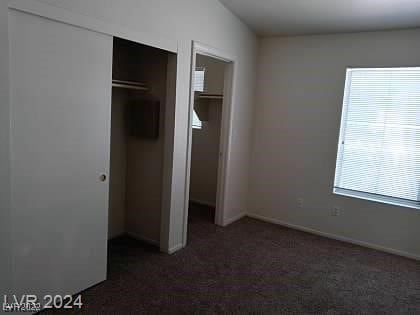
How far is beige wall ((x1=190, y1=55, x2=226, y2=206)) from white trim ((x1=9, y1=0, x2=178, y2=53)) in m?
1.89

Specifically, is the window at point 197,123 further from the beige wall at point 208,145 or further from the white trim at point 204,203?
the white trim at point 204,203

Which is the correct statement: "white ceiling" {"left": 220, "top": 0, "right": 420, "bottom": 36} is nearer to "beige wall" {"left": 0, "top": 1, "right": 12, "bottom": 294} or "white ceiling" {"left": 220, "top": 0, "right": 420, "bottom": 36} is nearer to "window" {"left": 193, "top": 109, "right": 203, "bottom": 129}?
"window" {"left": 193, "top": 109, "right": 203, "bottom": 129}

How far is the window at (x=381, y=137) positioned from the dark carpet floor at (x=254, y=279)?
761 mm

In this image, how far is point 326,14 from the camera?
11.5 ft

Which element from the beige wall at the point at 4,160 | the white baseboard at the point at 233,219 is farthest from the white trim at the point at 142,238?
the beige wall at the point at 4,160

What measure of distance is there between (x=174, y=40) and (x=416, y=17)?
8.00 feet

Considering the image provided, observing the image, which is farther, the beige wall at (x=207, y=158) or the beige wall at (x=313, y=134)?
the beige wall at (x=207, y=158)

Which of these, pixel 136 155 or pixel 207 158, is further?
pixel 207 158

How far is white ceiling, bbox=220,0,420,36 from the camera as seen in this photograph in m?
3.20

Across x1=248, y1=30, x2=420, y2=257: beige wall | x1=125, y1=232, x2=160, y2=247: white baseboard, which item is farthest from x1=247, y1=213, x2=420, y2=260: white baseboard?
x1=125, y1=232, x2=160, y2=247: white baseboard

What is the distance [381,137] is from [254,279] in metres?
2.28

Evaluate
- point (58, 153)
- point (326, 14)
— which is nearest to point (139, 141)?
point (58, 153)

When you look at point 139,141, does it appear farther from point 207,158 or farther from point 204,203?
point 204,203

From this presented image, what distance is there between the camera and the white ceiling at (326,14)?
3201 millimetres
